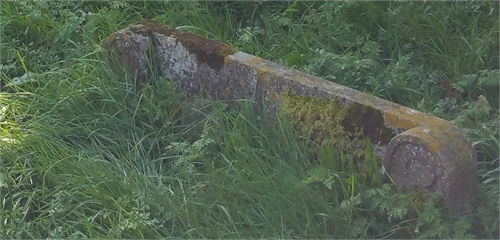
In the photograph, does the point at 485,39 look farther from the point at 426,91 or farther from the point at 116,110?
the point at 116,110

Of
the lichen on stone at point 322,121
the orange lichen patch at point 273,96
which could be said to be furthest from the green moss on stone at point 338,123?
the orange lichen patch at point 273,96

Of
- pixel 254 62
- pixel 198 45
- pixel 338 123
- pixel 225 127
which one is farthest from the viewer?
pixel 198 45

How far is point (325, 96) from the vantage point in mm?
3629

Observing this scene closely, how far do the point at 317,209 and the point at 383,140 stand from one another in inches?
16.6

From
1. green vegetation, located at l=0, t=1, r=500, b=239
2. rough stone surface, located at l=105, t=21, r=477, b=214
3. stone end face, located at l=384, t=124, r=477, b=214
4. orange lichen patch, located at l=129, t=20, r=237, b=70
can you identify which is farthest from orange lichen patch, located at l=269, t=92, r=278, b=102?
stone end face, located at l=384, t=124, r=477, b=214

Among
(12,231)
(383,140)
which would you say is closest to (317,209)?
(383,140)

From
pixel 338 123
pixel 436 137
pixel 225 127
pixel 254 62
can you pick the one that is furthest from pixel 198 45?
pixel 436 137

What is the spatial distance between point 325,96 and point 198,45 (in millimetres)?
802

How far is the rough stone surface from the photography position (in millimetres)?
3209

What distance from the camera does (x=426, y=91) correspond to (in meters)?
4.06

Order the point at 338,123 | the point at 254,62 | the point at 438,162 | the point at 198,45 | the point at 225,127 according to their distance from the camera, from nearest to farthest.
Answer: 1. the point at 438,162
2. the point at 338,123
3. the point at 225,127
4. the point at 254,62
5. the point at 198,45

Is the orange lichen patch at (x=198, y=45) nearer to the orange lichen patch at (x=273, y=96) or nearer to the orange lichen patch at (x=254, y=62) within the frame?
the orange lichen patch at (x=254, y=62)

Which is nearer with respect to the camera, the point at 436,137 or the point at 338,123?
the point at 436,137

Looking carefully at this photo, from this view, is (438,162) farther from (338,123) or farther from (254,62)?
(254,62)
